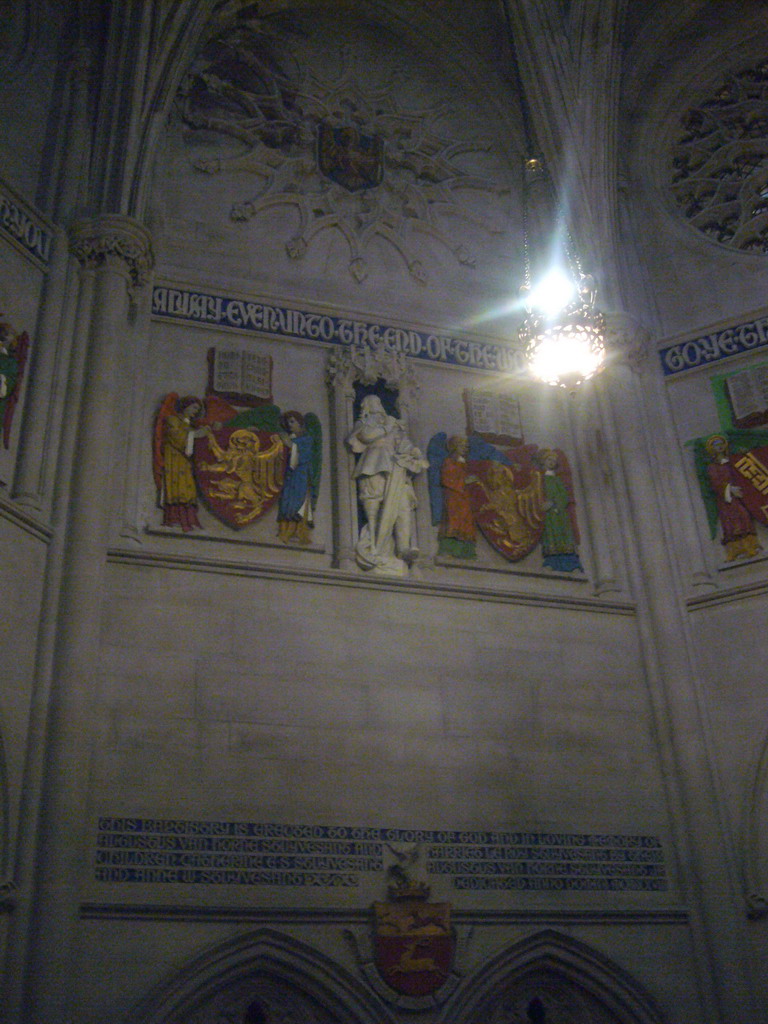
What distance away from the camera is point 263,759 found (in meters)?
8.80

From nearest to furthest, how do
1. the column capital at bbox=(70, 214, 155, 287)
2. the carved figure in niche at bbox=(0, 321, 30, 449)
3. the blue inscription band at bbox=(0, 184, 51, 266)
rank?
1. the carved figure in niche at bbox=(0, 321, 30, 449)
2. the blue inscription band at bbox=(0, 184, 51, 266)
3. the column capital at bbox=(70, 214, 155, 287)

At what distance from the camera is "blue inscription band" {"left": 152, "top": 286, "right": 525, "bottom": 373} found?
1080cm

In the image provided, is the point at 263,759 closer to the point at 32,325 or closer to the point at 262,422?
the point at 262,422

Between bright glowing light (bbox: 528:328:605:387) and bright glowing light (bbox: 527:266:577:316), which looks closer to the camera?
bright glowing light (bbox: 528:328:605:387)

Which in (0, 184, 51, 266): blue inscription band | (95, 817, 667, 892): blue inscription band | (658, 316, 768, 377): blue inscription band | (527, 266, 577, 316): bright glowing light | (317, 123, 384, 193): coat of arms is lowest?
(95, 817, 667, 892): blue inscription band

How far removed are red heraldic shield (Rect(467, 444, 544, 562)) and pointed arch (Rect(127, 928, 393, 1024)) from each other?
4.04 m

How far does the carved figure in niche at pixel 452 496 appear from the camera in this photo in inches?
413

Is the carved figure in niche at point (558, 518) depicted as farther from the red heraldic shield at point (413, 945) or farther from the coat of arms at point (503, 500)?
the red heraldic shield at point (413, 945)

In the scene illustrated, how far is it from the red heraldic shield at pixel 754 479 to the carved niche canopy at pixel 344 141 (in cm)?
365

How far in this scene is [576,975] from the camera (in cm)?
886

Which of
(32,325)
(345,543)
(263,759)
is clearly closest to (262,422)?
(345,543)

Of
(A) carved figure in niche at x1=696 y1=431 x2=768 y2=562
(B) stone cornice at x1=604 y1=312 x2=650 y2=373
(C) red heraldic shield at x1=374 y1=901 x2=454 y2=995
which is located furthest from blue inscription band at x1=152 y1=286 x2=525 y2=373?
(C) red heraldic shield at x1=374 y1=901 x2=454 y2=995

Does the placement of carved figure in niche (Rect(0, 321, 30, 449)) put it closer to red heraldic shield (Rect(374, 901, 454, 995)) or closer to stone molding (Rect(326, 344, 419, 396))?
stone molding (Rect(326, 344, 419, 396))

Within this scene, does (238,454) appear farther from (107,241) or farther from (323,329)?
(107,241)
